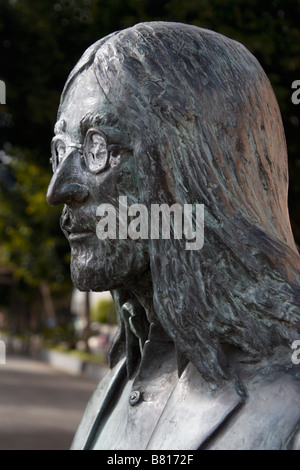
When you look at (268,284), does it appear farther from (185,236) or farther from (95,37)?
(95,37)

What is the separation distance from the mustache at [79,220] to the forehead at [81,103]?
18cm

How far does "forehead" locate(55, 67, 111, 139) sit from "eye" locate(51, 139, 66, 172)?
0.10 ft

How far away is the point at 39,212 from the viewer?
62.1 feet

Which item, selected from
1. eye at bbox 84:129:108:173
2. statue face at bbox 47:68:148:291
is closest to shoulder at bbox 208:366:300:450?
statue face at bbox 47:68:148:291

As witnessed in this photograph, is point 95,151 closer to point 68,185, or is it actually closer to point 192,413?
point 68,185

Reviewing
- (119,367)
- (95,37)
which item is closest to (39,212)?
(95,37)

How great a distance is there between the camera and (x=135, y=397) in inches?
69.0

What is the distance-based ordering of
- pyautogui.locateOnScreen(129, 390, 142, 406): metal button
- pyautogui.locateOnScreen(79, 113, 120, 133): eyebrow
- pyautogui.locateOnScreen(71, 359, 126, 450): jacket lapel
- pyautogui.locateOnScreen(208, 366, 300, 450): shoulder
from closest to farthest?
pyautogui.locateOnScreen(208, 366, 300, 450): shoulder → pyautogui.locateOnScreen(79, 113, 120, 133): eyebrow → pyautogui.locateOnScreen(129, 390, 142, 406): metal button → pyautogui.locateOnScreen(71, 359, 126, 450): jacket lapel

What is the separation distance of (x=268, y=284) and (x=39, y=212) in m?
17.7

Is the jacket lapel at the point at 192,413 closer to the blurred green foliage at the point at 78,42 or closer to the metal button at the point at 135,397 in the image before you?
the metal button at the point at 135,397

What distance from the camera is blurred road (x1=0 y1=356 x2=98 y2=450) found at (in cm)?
868

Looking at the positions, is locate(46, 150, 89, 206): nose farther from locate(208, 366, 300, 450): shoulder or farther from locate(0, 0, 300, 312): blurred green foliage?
locate(0, 0, 300, 312): blurred green foliage

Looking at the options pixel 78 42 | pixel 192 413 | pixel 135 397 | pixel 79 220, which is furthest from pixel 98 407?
pixel 78 42

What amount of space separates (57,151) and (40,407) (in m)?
10.8
